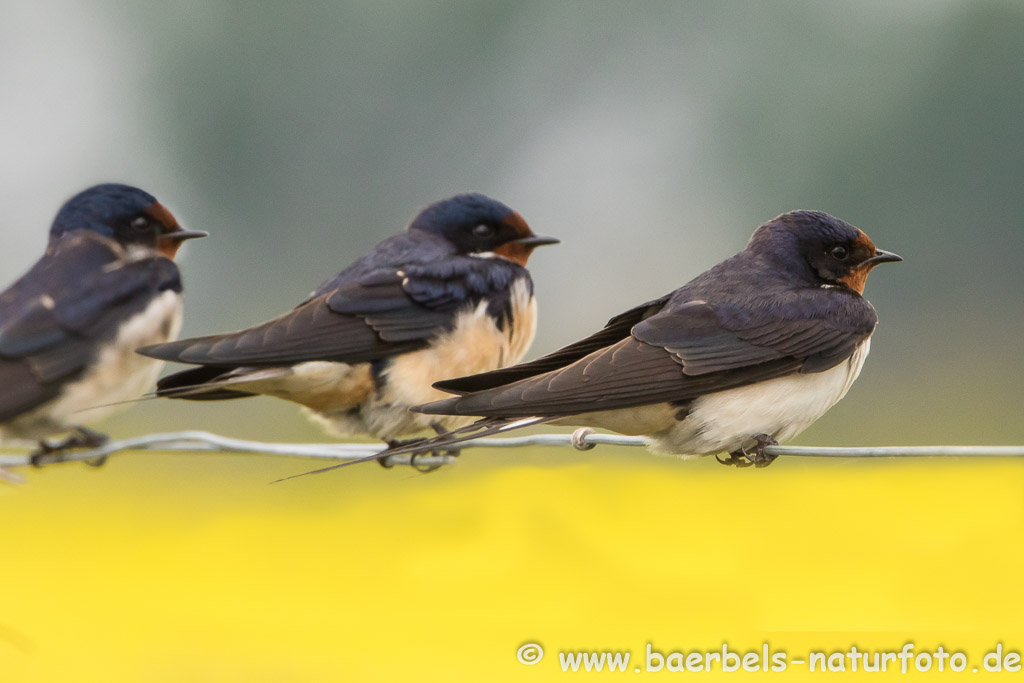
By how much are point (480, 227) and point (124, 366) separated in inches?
36.5

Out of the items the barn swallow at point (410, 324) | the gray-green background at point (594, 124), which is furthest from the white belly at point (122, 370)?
the gray-green background at point (594, 124)

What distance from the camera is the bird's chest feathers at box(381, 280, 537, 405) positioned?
2.80m

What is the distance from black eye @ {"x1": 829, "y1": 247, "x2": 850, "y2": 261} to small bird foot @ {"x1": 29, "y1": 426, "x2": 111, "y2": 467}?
149 centimetres

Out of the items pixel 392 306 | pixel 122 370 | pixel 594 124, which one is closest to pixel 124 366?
pixel 122 370

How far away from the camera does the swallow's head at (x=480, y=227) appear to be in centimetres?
288

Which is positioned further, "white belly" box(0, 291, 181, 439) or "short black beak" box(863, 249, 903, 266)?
"short black beak" box(863, 249, 903, 266)

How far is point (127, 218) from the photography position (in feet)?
8.26

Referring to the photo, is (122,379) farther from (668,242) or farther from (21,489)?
(668,242)

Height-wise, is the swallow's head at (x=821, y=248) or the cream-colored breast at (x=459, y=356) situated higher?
the swallow's head at (x=821, y=248)

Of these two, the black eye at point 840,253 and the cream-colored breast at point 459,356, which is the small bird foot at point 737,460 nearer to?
the black eye at point 840,253

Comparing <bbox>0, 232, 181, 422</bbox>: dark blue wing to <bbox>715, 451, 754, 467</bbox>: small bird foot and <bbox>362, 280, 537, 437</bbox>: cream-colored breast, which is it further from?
<bbox>715, 451, 754, 467</bbox>: small bird foot

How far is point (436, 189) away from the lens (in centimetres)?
1453

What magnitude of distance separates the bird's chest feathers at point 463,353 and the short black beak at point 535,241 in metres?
0.09

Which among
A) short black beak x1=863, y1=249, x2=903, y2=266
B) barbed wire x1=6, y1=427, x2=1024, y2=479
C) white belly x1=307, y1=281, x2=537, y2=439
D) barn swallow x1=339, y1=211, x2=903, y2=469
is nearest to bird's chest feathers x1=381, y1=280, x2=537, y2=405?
white belly x1=307, y1=281, x2=537, y2=439
